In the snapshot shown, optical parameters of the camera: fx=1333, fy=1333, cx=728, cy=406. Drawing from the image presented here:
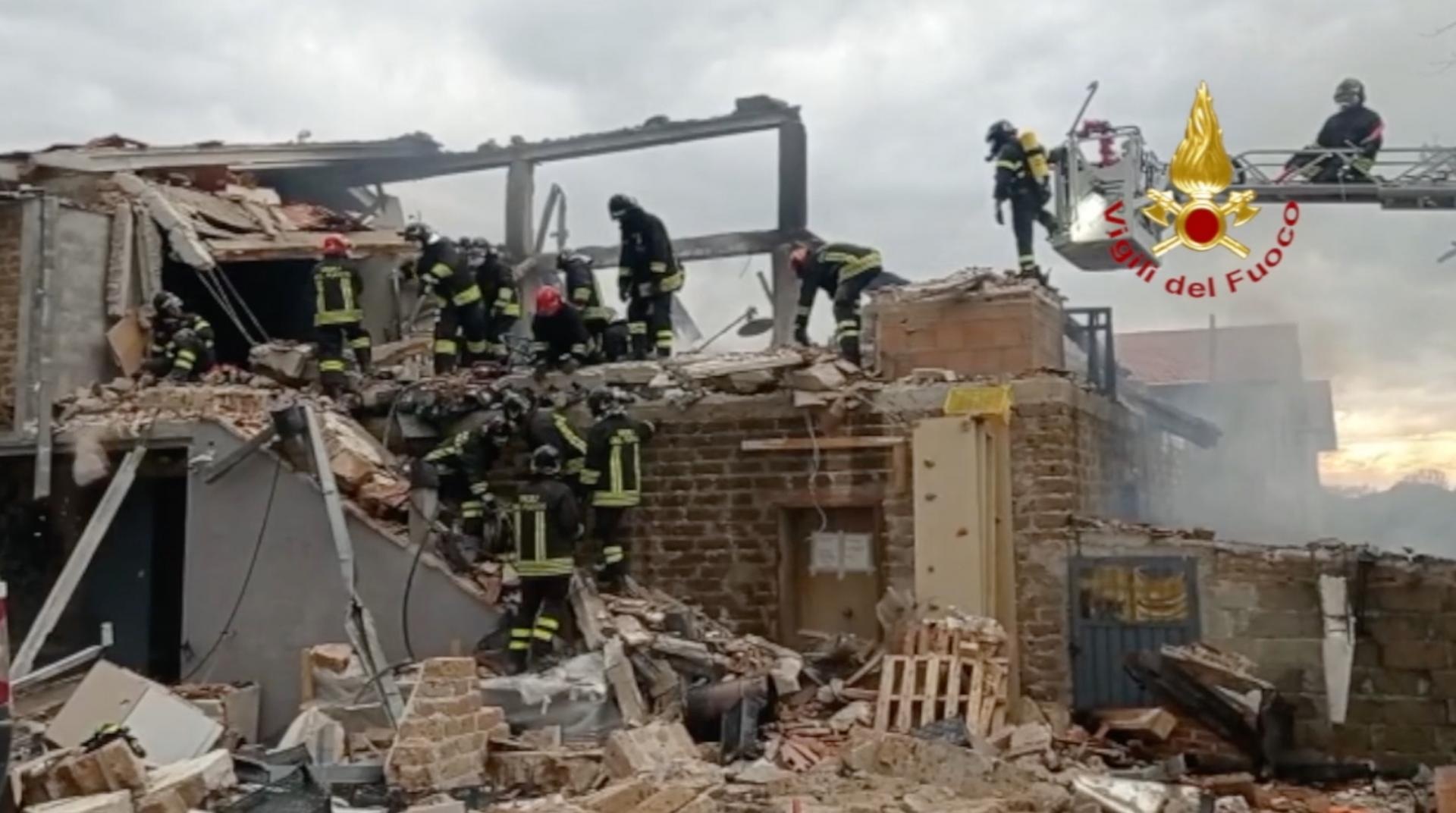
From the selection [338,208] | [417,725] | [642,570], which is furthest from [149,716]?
[338,208]

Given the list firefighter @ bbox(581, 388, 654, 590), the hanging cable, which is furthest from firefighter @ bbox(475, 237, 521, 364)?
the hanging cable

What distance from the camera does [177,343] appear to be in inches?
501

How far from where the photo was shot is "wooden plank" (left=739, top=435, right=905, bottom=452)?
10.7m

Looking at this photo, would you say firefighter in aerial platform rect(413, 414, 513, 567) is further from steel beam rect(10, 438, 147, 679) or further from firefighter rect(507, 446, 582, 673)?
steel beam rect(10, 438, 147, 679)

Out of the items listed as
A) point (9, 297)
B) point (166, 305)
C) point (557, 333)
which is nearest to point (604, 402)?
point (557, 333)

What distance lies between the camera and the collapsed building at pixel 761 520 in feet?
31.0

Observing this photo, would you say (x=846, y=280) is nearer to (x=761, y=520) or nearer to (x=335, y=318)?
(x=761, y=520)

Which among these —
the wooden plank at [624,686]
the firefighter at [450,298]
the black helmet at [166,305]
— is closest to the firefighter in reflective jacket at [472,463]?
the firefighter at [450,298]

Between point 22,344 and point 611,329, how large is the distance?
17.7 ft

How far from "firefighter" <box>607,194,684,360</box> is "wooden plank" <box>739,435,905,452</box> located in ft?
6.83

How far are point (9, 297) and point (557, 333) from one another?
513cm

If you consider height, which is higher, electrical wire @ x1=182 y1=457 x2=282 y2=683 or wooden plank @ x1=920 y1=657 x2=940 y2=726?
electrical wire @ x1=182 y1=457 x2=282 y2=683

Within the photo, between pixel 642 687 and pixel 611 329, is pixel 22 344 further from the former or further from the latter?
pixel 642 687

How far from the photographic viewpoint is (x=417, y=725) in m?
8.23
